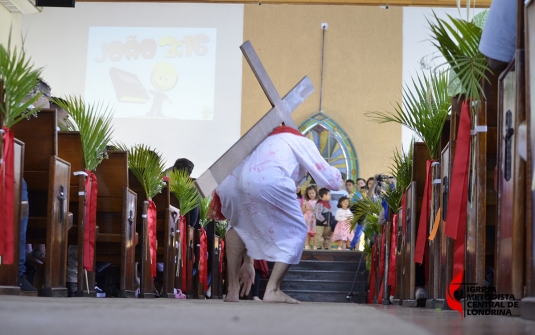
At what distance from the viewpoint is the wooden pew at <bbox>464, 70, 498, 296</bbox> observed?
3203 millimetres

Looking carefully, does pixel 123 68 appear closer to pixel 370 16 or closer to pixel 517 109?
pixel 370 16

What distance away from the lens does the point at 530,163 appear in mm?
2174

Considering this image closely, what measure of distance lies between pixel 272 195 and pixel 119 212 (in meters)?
2.20

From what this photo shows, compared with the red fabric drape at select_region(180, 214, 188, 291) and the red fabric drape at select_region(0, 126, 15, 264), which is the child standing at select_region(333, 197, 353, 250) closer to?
the red fabric drape at select_region(180, 214, 188, 291)

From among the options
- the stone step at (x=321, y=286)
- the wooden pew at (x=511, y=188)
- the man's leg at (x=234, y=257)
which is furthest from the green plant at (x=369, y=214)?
the wooden pew at (x=511, y=188)

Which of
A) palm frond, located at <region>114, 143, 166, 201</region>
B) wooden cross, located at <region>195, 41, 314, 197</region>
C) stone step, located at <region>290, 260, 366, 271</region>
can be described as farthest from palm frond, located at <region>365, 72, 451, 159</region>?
stone step, located at <region>290, 260, 366, 271</region>

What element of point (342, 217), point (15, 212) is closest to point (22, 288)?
point (15, 212)

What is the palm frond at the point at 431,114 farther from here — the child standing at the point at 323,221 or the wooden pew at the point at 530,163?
the child standing at the point at 323,221

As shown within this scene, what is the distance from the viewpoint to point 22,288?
460cm

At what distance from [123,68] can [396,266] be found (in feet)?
41.1

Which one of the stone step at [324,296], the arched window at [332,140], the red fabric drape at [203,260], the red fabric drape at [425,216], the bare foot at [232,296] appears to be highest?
the arched window at [332,140]

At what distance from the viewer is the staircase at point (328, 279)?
11617 mm

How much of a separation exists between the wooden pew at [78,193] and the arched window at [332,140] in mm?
12586

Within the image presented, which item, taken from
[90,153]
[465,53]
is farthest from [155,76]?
[465,53]
